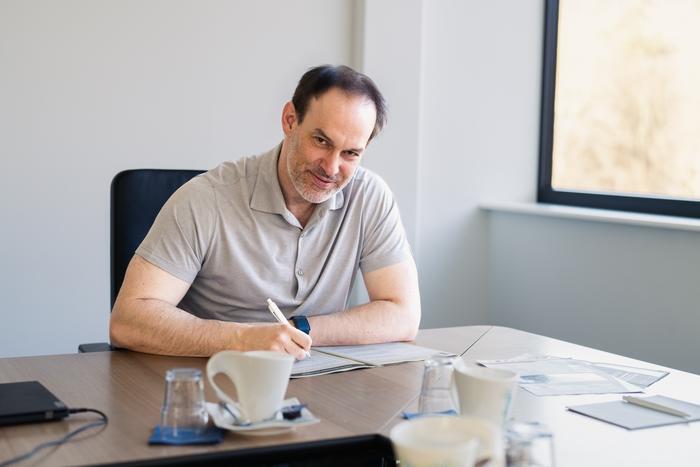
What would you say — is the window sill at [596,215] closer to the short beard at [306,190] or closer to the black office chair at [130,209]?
the short beard at [306,190]

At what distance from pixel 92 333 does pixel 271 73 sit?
1.22 m

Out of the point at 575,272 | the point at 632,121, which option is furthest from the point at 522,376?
the point at 632,121

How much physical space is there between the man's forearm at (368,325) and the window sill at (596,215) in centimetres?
146

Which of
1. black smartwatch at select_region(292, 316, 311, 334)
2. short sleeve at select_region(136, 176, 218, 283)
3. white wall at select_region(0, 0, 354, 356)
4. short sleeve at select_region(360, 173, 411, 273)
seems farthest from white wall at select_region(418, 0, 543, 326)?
black smartwatch at select_region(292, 316, 311, 334)

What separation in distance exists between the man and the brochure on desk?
0.13ft

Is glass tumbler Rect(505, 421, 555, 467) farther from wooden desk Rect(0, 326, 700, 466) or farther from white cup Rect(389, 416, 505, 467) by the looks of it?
wooden desk Rect(0, 326, 700, 466)

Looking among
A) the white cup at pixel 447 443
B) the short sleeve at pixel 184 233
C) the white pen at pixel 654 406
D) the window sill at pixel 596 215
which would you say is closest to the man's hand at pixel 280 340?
the short sleeve at pixel 184 233

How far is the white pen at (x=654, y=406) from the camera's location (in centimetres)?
148

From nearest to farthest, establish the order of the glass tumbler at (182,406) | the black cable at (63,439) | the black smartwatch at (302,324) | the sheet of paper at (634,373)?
the black cable at (63,439) < the glass tumbler at (182,406) < the sheet of paper at (634,373) < the black smartwatch at (302,324)

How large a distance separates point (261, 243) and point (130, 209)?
0.37m

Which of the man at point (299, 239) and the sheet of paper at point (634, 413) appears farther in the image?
the man at point (299, 239)

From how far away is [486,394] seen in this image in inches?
47.9

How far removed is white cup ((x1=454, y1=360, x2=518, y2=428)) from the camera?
1.21m

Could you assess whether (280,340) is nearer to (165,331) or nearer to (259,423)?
(165,331)
